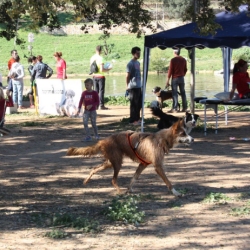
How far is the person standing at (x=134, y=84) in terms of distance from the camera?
51.9 ft

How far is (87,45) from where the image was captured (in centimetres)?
5269

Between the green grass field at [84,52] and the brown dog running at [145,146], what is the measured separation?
32026 millimetres

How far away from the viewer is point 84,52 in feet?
167

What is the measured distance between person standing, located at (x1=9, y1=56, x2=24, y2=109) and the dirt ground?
584 cm

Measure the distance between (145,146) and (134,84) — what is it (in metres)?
7.47

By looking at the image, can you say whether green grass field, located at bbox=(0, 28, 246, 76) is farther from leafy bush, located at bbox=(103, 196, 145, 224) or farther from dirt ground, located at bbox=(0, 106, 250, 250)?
leafy bush, located at bbox=(103, 196, 145, 224)

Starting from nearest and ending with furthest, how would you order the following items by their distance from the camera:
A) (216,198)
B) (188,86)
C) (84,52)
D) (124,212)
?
1. (124,212)
2. (216,198)
3. (188,86)
4. (84,52)

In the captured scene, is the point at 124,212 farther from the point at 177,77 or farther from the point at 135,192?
the point at 177,77

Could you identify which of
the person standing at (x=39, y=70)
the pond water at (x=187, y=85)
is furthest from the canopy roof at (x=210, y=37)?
the pond water at (x=187, y=85)

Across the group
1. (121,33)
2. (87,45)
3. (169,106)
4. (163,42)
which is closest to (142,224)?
(163,42)

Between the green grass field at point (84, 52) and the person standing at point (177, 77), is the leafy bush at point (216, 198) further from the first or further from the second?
Result: the green grass field at point (84, 52)

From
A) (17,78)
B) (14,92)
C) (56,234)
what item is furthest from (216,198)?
(14,92)

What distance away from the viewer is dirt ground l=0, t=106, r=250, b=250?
6.84 metres

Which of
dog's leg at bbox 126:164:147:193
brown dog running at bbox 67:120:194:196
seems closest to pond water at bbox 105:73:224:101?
dog's leg at bbox 126:164:147:193
